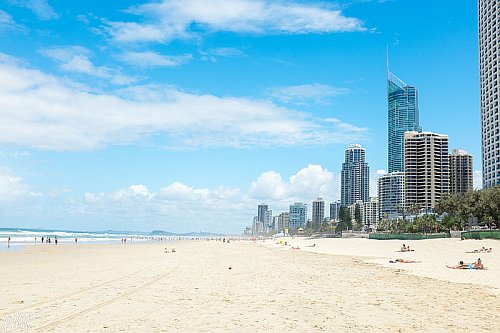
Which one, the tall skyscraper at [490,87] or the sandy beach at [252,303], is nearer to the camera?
the sandy beach at [252,303]

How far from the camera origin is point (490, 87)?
492 feet

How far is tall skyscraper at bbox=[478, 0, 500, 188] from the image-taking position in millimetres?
142375

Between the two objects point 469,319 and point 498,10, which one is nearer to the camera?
point 469,319

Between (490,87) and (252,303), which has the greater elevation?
(490,87)

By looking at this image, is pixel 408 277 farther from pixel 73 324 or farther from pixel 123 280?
pixel 73 324

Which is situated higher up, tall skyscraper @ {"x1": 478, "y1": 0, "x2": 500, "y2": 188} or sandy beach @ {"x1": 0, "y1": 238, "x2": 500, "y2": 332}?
tall skyscraper @ {"x1": 478, "y1": 0, "x2": 500, "y2": 188}

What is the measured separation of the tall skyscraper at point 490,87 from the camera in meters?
142

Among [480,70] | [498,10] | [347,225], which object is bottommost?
[347,225]

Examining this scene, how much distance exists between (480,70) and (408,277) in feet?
512

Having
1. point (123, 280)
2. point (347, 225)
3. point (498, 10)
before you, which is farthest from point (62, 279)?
point (347, 225)

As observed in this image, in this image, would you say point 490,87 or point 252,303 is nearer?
point 252,303

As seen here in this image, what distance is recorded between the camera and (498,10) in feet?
486

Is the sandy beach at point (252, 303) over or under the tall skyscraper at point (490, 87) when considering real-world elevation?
under

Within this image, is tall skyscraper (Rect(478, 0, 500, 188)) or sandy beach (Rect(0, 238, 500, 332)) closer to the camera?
sandy beach (Rect(0, 238, 500, 332))
